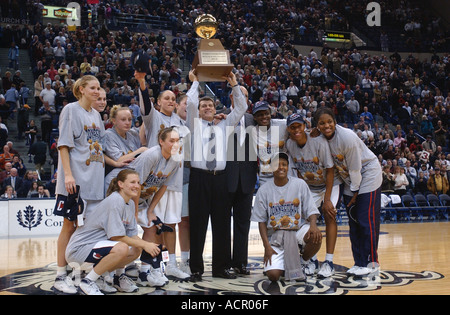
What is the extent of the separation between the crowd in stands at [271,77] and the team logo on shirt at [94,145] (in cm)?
632

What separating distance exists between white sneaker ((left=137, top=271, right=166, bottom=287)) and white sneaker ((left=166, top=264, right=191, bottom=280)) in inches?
12.8

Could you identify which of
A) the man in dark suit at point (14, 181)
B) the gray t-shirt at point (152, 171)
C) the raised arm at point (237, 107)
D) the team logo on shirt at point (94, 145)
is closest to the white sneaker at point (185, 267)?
the gray t-shirt at point (152, 171)

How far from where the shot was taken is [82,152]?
4.43 m

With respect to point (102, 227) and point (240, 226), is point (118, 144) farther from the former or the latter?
point (240, 226)

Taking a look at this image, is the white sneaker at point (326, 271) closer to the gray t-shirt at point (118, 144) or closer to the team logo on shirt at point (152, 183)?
the team logo on shirt at point (152, 183)

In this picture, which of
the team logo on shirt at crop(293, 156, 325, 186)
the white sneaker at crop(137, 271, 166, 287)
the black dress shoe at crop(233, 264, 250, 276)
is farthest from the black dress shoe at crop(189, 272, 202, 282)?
the team logo on shirt at crop(293, 156, 325, 186)

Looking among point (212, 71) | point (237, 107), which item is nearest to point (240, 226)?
point (237, 107)

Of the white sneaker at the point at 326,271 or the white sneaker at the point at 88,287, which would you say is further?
the white sneaker at the point at 326,271

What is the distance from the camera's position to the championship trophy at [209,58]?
16.3 ft

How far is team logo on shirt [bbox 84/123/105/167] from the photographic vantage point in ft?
14.7

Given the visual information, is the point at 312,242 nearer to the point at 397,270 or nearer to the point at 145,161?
the point at 397,270

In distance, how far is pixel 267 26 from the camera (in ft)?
73.4

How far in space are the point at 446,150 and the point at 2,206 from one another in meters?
14.1
